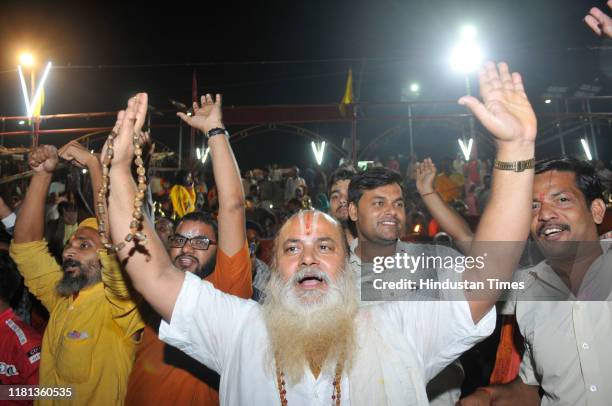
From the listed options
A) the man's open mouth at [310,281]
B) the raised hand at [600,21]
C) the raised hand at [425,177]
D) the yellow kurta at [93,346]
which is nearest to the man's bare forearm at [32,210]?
the yellow kurta at [93,346]

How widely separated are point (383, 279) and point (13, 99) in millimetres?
18029

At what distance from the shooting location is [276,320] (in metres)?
1.92

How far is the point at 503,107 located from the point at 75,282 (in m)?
2.92

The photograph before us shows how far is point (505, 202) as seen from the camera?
1530 mm

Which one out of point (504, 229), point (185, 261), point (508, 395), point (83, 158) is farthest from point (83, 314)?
point (508, 395)

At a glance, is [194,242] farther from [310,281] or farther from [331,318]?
[331,318]

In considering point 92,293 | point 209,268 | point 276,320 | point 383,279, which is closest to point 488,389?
point 383,279

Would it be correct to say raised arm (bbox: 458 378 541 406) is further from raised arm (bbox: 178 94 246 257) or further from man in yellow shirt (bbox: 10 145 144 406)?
man in yellow shirt (bbox: 10 145 144 406)

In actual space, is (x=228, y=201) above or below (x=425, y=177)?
below

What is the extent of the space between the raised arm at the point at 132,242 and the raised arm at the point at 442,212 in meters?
2.06

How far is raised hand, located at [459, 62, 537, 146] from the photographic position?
61.9 inches

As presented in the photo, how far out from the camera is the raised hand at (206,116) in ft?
8.28

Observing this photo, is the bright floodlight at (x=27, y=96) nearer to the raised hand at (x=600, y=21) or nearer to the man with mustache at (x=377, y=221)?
the man with mustache at (x=377, y=221)

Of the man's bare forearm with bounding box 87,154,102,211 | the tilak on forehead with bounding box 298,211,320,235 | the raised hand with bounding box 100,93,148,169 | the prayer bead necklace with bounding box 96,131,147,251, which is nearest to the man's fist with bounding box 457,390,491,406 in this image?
the tilak on forehead with bounding box 298,211,320,235
